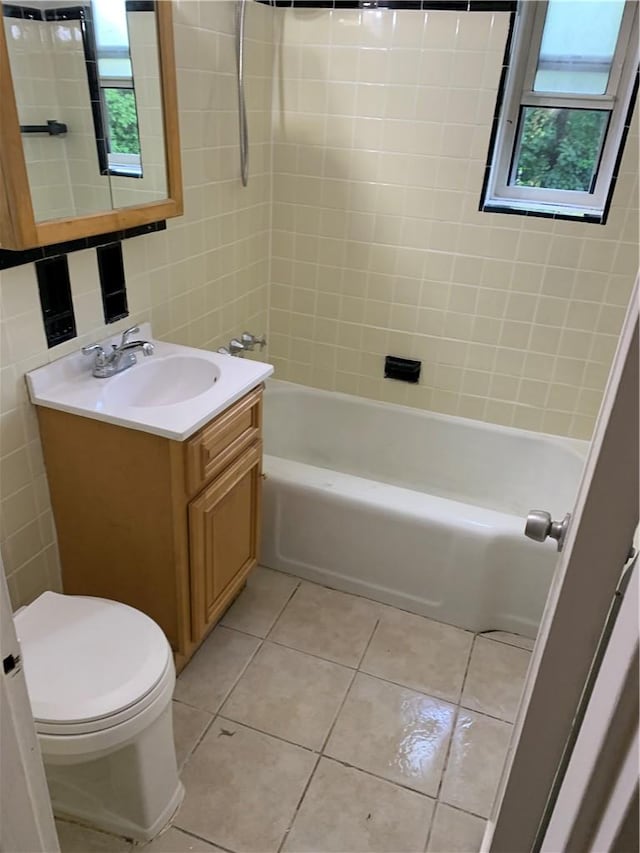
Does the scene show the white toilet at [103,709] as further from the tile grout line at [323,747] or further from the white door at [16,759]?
the white door at [16,759]

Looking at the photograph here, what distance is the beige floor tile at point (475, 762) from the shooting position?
1.59 metres

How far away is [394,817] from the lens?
1545mm

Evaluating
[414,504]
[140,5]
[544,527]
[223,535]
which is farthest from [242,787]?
[140,5]

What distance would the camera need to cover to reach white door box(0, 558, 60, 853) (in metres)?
0.71

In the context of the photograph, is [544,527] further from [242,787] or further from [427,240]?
[427,240]

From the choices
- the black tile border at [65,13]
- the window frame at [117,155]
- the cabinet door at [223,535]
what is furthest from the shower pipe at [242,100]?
the cabinet door at [223,535]

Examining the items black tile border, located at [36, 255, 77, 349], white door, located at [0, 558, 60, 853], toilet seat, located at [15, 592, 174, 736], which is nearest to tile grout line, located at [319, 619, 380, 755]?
toilet seat, located at [15, 592, 174, 736]

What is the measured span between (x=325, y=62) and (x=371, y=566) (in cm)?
184

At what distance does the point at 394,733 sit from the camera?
1.75 meters

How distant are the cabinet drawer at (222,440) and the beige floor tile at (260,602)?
2.13 feet

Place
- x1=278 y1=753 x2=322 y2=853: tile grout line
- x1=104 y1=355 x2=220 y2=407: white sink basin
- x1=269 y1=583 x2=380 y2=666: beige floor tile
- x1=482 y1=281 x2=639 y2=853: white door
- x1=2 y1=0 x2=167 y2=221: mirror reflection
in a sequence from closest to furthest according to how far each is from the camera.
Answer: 1. x1=482 y1=281 x2=639 y2=853: white door
2. x1=2 y1=0 x2=167 y2=221: mirror reflection
3. x1=278 y1=753 x2=322 y2=853: tile grout line
4. x1=104 y1=355 x2=220 y2=407: white sink basin
5. x1=269 y1=583 x2=380 y2=666: beige floor tile

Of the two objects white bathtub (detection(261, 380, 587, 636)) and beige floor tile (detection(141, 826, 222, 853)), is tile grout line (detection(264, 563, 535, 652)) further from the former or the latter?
beige floor tile (detection(141, 826, 222, 853))

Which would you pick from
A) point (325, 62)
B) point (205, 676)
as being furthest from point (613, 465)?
point (325, 62)

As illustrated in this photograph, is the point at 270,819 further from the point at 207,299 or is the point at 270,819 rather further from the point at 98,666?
the point at 207,299
